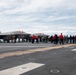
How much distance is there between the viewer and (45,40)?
6081 centimetres

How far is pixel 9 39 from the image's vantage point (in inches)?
2514

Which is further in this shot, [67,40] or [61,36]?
[67,40]

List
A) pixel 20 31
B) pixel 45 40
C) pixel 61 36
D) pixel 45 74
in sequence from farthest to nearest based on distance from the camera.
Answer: pixel 20 31
pixel 45 40
pixel 61 36
pixel 45 74

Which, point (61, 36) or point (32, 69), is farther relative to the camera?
point (61, 36)

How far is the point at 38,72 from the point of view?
933 centimetres

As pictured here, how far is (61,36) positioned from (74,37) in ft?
40.0

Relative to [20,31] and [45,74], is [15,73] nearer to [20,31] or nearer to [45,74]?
[45,74]

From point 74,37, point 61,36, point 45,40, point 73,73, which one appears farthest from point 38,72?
point 45,40

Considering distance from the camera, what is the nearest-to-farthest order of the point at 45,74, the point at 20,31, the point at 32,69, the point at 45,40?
the point at 45,74, the point at 32,69, the point at 45,40, the point at 20,31

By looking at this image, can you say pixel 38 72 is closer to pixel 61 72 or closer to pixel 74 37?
pixel 61 72

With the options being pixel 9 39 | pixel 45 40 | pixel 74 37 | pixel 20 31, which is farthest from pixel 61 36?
pixel 20 31

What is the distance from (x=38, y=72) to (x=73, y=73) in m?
1.32

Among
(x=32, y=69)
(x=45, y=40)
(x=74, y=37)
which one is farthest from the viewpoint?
(x=45, y=40)

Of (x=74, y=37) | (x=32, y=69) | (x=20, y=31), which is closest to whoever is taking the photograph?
(x=32, y=69)
